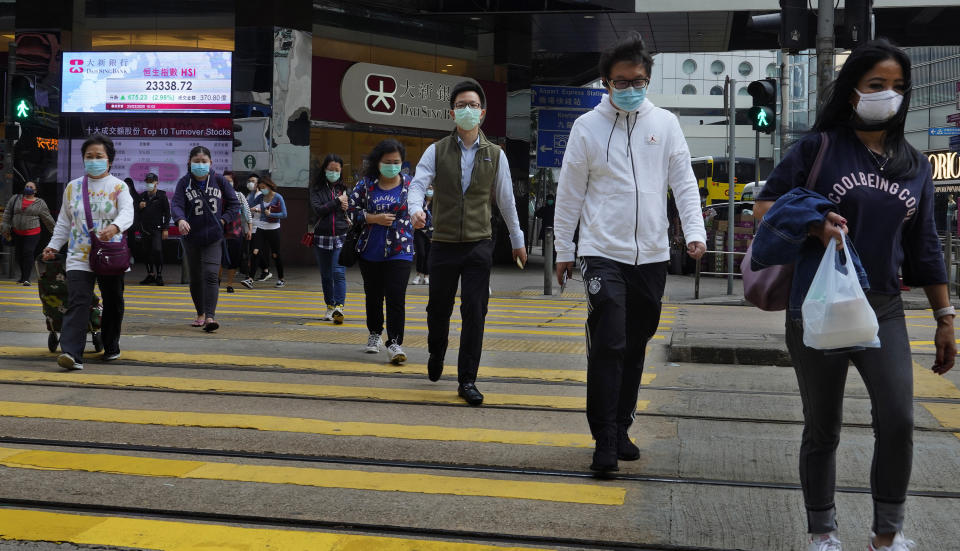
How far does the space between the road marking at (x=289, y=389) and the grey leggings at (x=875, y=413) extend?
3036 mm

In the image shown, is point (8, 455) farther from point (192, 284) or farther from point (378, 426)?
point (192, 284)

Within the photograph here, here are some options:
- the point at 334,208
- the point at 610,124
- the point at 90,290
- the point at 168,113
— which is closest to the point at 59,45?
the point at 168,113

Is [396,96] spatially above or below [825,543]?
above

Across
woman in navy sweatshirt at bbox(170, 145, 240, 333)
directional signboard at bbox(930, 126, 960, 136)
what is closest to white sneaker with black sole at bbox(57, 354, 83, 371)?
woman in navy sweatshirt at bbox(170, 145, 240, 333)

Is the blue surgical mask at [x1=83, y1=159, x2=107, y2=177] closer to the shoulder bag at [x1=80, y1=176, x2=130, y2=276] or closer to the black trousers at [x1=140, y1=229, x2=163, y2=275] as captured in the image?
the shoulder bag at [x1=80, y1=176, x2=130, y2=276]

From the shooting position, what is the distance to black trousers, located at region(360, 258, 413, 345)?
27.5 feet

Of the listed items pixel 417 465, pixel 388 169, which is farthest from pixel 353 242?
pixel 417 465

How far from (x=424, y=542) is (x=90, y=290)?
15.8ft

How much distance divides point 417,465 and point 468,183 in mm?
2244

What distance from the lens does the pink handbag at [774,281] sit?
12.0 ft

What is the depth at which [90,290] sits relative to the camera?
8031 millimetres

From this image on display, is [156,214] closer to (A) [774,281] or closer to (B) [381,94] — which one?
(B) [381,94]

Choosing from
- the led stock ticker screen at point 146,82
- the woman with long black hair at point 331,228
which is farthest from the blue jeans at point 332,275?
the led stock ticker screen at point 146,82

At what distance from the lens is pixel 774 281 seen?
3.71 meters
